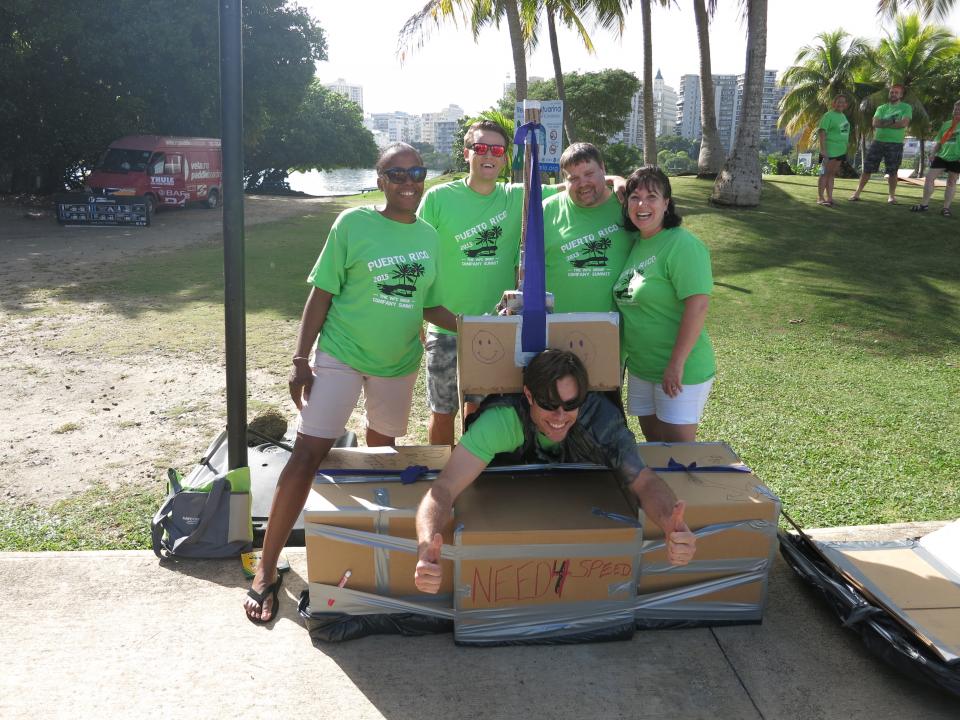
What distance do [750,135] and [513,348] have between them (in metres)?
12.6

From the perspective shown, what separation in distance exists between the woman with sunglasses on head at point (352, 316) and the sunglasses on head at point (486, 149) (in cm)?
48

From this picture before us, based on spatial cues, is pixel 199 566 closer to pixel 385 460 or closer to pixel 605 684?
pixel 385 460

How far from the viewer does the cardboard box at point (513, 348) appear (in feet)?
10.1

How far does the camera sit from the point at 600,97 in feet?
168

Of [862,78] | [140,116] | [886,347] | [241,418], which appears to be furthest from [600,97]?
[241,418]

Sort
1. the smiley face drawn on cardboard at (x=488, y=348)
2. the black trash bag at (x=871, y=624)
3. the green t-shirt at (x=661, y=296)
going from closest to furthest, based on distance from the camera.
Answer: the black trash bag at (x=871, y=624) → the smiley face drawn on cardboard at (x=488, y=348) → the green t-shirt at (x=661, y=296)

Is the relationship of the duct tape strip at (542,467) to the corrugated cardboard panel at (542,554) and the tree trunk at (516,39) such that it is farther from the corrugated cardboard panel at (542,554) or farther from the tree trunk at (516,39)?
the tree trunk at (516,39)

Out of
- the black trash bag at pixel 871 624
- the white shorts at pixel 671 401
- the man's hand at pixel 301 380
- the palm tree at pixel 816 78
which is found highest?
the palm tree at pixel 816 78

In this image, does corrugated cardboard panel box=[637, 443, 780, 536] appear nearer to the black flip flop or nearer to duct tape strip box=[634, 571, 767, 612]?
duct tape strip box=[634, 571, 767, 612]

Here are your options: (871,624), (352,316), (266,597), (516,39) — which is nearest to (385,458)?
(352,316)

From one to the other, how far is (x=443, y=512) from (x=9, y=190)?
24.6m

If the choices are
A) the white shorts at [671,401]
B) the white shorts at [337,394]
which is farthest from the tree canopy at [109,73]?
the white shorts at [671,401]

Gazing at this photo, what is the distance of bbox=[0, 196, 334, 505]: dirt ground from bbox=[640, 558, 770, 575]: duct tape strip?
313cm

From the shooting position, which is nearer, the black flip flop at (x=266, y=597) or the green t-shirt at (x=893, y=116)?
the black flip flop at (x=266, y=597)
